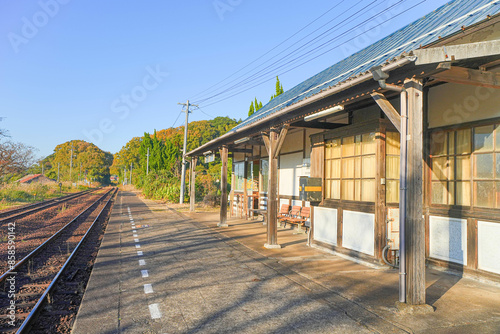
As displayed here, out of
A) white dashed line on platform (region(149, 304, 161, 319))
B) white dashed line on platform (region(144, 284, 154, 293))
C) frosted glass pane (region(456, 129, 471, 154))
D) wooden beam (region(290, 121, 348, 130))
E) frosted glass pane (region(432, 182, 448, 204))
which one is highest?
wooden beam (region(290, 121, 348, 130))

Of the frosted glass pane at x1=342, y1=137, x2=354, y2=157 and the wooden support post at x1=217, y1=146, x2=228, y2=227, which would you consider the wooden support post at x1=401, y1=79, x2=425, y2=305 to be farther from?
the wooden support post at x1=217, y1=146, x2=228, y2=227

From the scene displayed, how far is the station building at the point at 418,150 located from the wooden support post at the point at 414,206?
13mm

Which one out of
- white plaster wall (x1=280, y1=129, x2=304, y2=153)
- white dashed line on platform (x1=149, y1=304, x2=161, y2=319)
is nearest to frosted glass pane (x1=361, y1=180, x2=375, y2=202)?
white plaster wall (x1=280, y1=129, x2=304, y2=153)

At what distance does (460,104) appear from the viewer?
593 centimetres

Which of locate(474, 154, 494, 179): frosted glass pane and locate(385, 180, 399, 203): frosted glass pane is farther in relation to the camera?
locate(385, 180, 399, 203): frosted glass pane

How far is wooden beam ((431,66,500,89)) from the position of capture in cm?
451

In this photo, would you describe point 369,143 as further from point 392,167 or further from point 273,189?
point 273,189

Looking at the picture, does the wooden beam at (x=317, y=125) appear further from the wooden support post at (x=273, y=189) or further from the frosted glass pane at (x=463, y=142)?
the frosted glass pane at (x=463, y=142)

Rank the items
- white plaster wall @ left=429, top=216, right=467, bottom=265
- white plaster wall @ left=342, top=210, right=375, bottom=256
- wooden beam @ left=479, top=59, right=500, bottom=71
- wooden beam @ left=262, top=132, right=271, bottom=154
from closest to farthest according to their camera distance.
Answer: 1. wooden beam @ left=479, top=59, right=500, bottom=71
2. white plaster wall @ left=429, top=216, right=467, bottom=265
3. white plaster wall @ left=342, top=210, right=375, bottom=256
4. wooden beam @ left=262, top=132, right=271, bottom=154

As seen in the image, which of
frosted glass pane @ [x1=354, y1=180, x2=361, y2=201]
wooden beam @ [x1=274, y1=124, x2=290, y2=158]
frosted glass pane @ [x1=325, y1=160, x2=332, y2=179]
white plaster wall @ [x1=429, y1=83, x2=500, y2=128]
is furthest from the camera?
frosted glass pane @ [x1=325, y1=160, x2=332, y2=179]

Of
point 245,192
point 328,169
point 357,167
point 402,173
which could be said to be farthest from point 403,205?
point 245,192

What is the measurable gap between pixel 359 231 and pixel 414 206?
2.74m

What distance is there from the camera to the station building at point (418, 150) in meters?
4.39

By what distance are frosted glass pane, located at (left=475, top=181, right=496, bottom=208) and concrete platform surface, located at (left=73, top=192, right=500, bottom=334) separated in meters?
1.28
